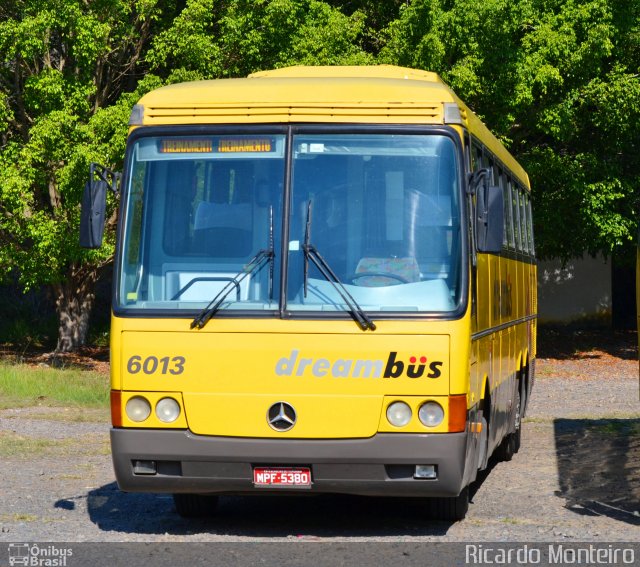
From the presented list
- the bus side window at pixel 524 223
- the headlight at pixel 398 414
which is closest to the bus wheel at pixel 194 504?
the headlight at pixel 398 414

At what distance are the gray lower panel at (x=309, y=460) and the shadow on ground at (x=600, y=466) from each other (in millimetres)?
2029

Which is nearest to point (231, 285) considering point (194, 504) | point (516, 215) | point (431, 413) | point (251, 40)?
point (431, 413)

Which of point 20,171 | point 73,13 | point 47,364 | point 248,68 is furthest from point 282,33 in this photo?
point 47,364

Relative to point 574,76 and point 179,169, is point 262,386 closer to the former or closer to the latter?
point 179,169

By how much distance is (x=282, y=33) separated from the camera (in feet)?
75.3

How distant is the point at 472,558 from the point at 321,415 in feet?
4.42

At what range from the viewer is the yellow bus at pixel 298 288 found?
28.0 feet

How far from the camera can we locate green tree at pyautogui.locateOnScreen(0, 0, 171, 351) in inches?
856

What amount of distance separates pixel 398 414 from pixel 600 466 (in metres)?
5.27

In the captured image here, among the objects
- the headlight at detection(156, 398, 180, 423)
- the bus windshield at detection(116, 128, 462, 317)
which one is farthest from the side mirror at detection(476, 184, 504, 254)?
the headlight at detection(156, 398, 180, 423)

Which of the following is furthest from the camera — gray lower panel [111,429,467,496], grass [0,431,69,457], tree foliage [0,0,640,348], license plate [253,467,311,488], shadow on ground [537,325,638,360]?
shadow on ground [537,325,638,360]

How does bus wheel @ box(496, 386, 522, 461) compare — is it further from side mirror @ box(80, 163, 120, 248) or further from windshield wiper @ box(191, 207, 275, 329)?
side mirror @ box(80, 163, 120, 248)

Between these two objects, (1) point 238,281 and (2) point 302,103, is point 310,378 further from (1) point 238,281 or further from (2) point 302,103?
(2) point 302,103

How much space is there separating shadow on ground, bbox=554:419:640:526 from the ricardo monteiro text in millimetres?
1283
